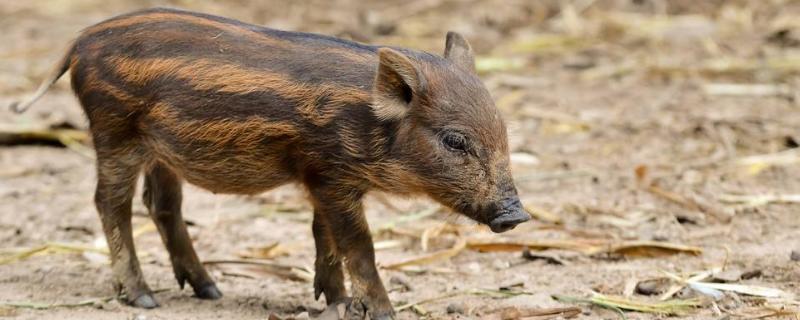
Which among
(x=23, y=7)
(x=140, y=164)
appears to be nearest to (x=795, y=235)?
(x=140, y=164)

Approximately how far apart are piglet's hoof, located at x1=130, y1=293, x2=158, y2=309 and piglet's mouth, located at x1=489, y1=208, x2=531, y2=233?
1.84 meters

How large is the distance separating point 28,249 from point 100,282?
737 mm

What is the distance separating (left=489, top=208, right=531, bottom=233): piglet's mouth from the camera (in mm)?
5301

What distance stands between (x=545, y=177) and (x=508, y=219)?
11.4ft

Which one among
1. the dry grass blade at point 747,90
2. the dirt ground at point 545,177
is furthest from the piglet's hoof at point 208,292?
the dry grass blade at point 747,90

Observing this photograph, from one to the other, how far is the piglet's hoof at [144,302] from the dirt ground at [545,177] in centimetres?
8

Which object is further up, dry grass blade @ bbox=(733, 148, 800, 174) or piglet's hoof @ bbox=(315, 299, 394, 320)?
piglet's hoof @ bbox=(315, 299, 394, 320)

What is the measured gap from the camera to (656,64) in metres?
11.5

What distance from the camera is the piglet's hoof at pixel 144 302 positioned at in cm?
620

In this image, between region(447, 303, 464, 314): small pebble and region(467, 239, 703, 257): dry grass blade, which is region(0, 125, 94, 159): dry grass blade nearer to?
region(467, 239, 703, 257): dry grass blade

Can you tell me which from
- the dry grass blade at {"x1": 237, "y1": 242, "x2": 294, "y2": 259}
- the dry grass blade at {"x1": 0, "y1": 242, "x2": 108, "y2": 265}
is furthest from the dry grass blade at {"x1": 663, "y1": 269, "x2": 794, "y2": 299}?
the dry grass blade at {"x1": 0, "y1": 242, "x2": 108, "y2": 265}

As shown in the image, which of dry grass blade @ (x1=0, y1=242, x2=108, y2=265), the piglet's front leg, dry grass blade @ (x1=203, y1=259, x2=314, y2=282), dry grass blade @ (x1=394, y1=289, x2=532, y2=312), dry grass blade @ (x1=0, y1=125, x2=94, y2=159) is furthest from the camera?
dry grass blade @ (x1=0, y1=125, x2=94, y2=159)

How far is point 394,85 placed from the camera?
5.46 m

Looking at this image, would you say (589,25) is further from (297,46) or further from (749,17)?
(297,46)
